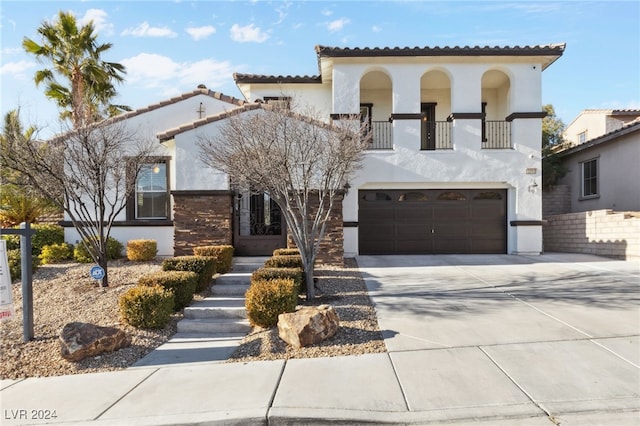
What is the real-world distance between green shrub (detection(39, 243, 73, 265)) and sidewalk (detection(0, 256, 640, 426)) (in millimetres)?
6862

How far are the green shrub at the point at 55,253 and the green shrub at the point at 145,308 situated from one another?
595cm

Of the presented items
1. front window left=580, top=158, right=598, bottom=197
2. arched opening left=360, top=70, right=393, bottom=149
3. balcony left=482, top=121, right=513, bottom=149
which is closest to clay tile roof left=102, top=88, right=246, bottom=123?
arched opening left=360, top=70, right=393, bottom=149

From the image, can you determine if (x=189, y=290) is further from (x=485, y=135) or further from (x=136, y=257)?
(x=485, y=135)

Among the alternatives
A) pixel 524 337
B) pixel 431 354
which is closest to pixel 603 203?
pixel 524 337

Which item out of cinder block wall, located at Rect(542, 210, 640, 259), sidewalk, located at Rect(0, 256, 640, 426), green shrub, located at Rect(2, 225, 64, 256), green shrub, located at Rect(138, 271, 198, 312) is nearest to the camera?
sidewalk, located at Rect(0, 256, 640, 426)

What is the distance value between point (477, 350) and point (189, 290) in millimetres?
4772

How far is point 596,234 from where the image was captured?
41.8ft

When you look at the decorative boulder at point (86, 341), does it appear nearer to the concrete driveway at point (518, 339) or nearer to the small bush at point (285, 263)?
the small bush at point (285, 263)

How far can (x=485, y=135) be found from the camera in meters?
13.8

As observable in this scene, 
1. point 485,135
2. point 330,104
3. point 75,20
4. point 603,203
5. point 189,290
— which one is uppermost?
point 75,20

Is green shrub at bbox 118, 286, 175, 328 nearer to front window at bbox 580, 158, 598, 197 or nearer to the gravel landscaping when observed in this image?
the gravel landscaping

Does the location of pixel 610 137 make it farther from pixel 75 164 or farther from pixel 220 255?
pixel 75 164

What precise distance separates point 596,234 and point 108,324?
47.4 ft

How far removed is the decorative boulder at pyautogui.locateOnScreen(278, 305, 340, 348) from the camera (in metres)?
5.07
